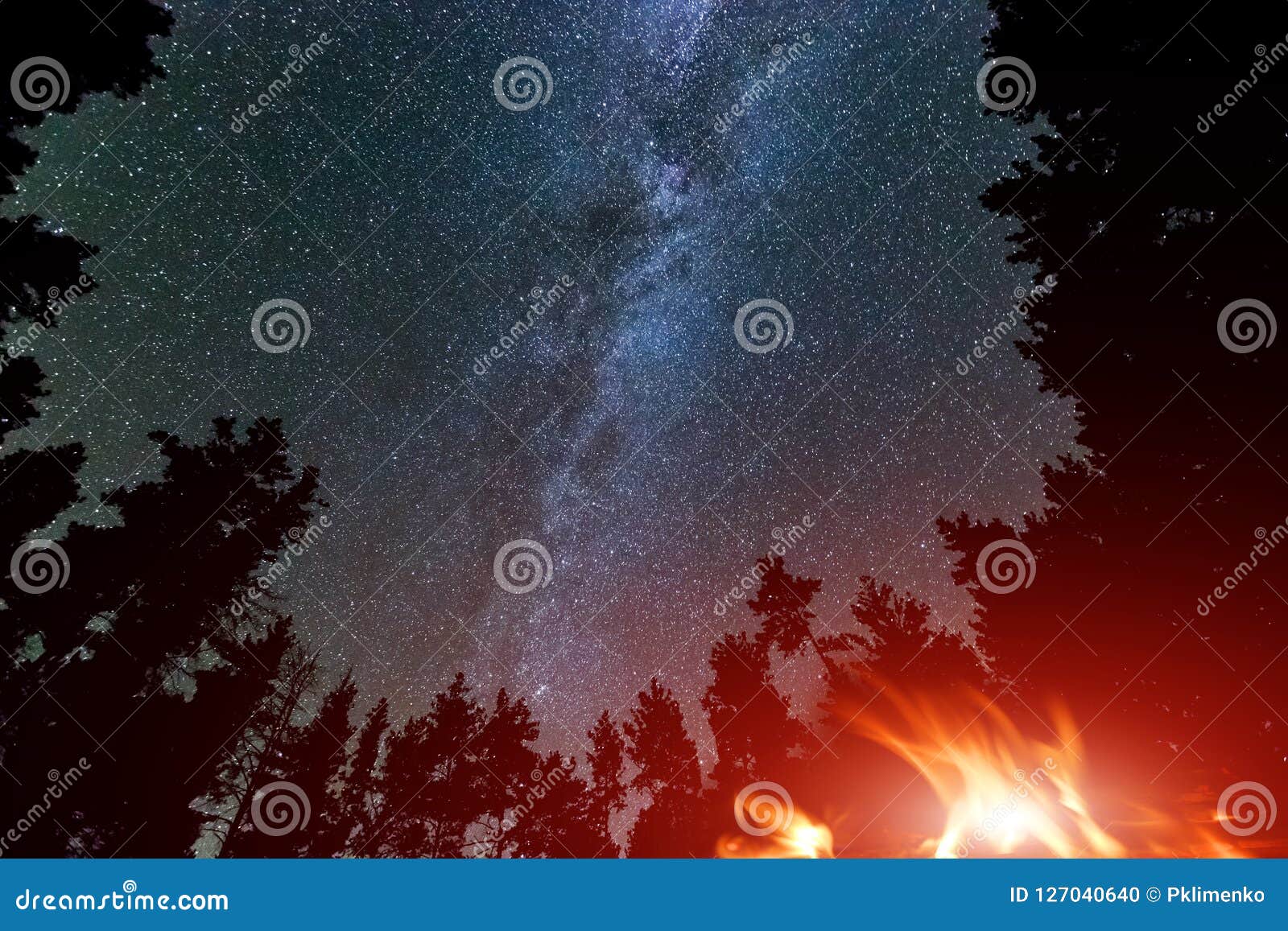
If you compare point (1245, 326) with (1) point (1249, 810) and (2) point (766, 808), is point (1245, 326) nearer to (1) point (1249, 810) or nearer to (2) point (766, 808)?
(1) point (1249, 810)

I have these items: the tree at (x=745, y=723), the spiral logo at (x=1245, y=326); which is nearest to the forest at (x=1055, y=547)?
the spiral logo at (x=1245, y=326)

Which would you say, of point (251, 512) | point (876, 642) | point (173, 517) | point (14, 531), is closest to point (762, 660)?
point (876, 642)

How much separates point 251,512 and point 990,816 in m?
17.2

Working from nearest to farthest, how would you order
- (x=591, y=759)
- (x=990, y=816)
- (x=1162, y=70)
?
Answer: (x=1162, y=70) → (x=990, y=816) → (x=591, y=759)

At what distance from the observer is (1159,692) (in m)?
10.4

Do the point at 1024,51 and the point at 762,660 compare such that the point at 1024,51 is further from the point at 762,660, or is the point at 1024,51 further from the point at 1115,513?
the point at 762,660

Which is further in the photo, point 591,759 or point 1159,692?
point 591,759

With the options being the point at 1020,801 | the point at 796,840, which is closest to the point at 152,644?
the point at 796,840

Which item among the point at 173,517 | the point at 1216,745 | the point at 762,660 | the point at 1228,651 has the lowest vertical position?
the point at 173,517

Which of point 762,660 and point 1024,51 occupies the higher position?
point 1024,51

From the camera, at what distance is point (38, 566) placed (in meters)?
11.8

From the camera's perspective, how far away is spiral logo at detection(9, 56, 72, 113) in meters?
9.27

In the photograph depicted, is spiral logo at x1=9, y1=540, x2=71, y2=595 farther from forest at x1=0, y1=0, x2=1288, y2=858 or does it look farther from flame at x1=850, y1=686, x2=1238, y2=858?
flame at x1=850, y1=686, x2=1238, y2=858

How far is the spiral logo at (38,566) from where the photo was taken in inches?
444
